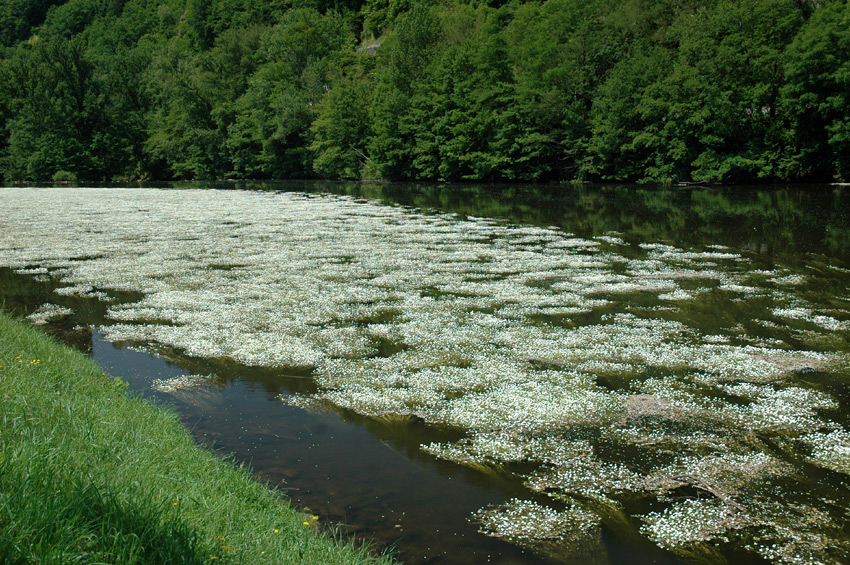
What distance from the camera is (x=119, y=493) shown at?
3531mm

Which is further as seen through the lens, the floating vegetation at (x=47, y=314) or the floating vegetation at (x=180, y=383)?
the floating vegetation at (x=47, y=314)

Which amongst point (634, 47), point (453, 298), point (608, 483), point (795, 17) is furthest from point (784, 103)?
point (608, 483)

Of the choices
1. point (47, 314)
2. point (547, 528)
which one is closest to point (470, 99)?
point (47, 314)

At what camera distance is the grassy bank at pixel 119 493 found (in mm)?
2863

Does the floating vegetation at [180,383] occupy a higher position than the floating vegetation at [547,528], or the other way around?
the floating vegetation at [547,528]

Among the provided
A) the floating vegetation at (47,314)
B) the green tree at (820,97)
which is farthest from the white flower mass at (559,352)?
the green tree at (820,97)

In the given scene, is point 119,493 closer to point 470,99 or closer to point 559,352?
point 559,352

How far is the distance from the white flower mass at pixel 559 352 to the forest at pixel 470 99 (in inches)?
1195

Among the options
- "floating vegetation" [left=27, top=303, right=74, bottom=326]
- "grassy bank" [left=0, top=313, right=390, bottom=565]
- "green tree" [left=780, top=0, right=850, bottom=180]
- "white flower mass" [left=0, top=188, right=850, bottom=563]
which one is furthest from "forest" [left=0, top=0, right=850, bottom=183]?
"grassy bank" [left=0, top=313, right=390, bottom=565]

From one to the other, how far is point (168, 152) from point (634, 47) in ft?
214

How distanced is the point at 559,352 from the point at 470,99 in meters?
55.0

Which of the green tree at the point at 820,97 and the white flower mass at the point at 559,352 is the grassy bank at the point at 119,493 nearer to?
the white flower mass at the point at 559,352

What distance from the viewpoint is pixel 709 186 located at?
44469mm

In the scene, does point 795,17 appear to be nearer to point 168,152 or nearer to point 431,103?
point 431,103
